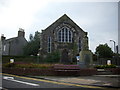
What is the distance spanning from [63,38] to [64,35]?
93cm

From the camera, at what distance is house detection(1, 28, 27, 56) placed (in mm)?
41978

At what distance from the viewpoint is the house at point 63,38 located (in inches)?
1432

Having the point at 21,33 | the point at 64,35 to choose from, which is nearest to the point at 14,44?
the point at 21,33

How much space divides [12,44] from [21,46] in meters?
4.41

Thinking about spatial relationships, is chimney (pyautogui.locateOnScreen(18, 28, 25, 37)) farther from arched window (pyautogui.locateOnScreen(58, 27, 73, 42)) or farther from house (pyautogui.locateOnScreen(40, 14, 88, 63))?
arched window (pyautogui.locateOnScreen(58, 27, 73, 42))

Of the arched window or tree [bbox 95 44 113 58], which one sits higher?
the arched window

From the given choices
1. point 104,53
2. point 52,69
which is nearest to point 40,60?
point 52,69

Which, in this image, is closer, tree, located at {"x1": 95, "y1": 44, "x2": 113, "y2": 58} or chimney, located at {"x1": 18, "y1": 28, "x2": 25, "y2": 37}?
chimney, located at {"x1": 18, "y1": 28, "x2": 25, "y2": 37}

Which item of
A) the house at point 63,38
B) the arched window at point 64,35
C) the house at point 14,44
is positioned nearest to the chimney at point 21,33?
the house at point 14,44

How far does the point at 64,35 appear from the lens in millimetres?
37812

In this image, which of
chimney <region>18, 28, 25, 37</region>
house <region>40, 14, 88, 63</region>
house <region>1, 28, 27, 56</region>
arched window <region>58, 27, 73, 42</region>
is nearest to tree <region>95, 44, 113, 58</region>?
house <region>40, 14, 88, 63</region>

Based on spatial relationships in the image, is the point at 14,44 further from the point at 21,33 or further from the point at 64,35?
the point at 64,35

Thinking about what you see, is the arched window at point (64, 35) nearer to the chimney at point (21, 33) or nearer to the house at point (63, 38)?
the house at point (63, 38)

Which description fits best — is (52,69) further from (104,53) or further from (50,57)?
(104,53)
